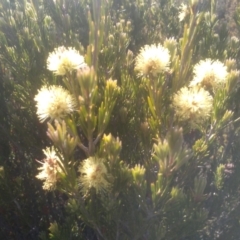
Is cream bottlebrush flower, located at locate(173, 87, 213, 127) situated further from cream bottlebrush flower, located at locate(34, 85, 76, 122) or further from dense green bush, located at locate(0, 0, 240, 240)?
cream bottlebrush flower, located at locate(34, 85, 76, 122)

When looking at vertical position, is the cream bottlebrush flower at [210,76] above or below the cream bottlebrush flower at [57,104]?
above

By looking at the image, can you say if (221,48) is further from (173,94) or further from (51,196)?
(51,196)

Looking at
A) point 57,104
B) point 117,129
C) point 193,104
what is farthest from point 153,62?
point 117,129

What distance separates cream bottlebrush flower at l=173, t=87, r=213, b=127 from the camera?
128cm

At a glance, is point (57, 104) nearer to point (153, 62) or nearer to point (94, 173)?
point (94, 173)

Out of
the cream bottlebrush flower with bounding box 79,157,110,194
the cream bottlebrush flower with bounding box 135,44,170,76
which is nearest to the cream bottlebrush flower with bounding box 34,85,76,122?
the cream bottlebrush flower with bounding box 79,157,110,194

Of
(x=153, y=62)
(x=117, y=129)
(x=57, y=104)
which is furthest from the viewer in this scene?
(x=117, y=129)

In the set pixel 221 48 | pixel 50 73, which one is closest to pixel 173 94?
pixel 50 73

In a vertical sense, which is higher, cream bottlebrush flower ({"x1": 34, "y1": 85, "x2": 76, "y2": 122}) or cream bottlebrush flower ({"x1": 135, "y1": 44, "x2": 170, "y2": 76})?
cream bottlebrush flower ({"x1": 135, "y1": 44, "x2": 170, "y2": 76})

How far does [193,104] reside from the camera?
4.26 ft

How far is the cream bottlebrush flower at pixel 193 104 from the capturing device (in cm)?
128

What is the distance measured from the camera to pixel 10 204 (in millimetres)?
2244

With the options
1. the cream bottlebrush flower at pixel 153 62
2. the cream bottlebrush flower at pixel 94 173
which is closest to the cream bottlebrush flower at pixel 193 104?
the cream bottlebrush flower at pixel 153 62

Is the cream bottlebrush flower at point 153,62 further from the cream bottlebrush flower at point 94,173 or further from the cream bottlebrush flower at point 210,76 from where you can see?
the cream bottlebrush flower at point 94,173
